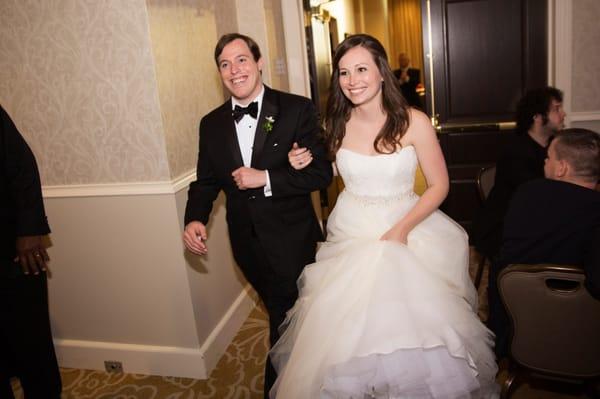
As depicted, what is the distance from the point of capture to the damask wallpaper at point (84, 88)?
2.64 meters

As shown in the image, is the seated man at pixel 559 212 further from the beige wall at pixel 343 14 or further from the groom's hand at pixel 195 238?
the beige wall at pixel 343 14

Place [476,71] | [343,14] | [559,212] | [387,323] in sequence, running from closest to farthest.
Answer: [387,323] → [559,212] → [476,71] → [343,14]

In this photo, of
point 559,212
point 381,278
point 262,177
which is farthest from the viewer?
point 262,177

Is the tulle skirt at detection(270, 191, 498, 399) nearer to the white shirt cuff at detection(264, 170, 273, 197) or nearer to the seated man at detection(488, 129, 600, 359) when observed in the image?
the seated man at detection(488, 129, 600, 359)

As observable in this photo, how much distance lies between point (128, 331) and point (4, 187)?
1274mm

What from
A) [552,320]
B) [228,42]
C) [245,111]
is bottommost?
[552,320]

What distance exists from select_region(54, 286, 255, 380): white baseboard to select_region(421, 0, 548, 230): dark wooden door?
8.63ft

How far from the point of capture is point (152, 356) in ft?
10.0

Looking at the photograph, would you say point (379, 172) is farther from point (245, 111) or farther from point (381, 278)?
point (245, 111)

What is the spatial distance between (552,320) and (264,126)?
144 centimetres

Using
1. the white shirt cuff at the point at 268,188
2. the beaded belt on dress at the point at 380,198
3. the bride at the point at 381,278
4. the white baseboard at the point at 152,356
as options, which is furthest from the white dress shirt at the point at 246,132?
the white baseboard at the point at 152,356

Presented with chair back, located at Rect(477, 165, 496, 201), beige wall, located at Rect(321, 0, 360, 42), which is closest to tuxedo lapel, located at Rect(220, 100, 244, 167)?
chair back, located at Rect(477, 165, 496, 201)

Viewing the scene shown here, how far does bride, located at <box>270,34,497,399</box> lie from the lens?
166cm

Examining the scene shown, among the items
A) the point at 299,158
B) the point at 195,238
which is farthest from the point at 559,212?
the point at 195,238
